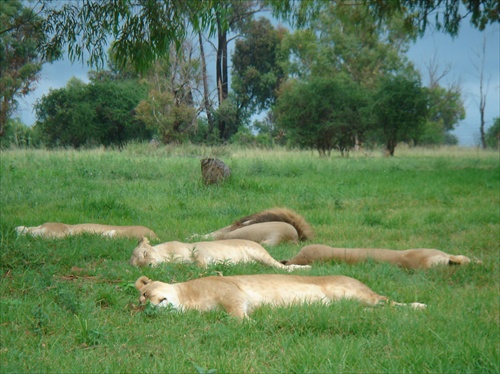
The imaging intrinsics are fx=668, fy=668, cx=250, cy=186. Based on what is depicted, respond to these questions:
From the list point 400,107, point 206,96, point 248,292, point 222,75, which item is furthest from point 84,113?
point 248,292

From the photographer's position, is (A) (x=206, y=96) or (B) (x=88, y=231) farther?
(A) (x=206, y=96)

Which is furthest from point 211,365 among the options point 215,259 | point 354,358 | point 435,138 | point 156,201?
point 435,138

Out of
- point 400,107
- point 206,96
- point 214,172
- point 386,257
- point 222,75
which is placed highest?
point 222,75

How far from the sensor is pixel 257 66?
4784cm

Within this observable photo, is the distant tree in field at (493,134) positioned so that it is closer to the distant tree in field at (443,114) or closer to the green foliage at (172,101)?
the distant tree in field at (443,114)

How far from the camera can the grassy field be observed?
4.43 meters

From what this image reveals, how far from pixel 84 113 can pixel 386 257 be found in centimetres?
2802

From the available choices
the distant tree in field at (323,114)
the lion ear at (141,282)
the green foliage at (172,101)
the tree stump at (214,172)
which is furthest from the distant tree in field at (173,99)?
the lion ear at (141,282)

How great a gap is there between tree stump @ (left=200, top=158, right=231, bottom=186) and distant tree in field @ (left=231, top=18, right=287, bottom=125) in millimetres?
26381

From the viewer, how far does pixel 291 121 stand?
38062 mm

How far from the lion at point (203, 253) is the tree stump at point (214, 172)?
753 cm

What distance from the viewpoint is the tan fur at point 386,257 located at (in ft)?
24.7

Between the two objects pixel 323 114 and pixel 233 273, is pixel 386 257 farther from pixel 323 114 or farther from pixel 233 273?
pixel 323 114

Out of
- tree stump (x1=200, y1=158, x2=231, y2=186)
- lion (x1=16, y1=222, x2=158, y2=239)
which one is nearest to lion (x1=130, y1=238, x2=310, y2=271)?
lion (x1=16, y1=222, x2=158, y2=239)
